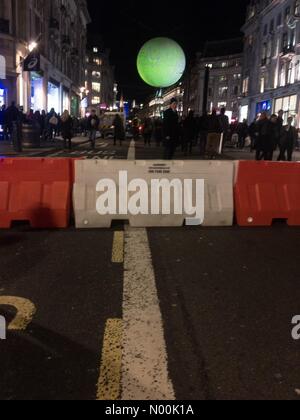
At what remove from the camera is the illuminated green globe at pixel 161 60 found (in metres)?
14.6

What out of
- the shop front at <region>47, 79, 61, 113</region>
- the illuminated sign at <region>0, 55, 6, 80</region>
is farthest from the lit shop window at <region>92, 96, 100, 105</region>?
the illuminated sign at <region>0, 55, 6, 80</region>

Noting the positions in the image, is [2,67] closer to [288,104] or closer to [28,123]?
[28,123]

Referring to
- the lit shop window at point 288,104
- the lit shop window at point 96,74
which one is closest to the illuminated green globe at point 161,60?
the lit shop window at point 288,104

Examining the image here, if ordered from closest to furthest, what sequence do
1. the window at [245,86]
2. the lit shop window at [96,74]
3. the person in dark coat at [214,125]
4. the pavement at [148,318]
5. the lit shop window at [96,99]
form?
the pavement at [148,318] → the person in dark coat at [214,125] → the window at [245,86] → the lit shop window at [96,99] → the lit shop window at [96,74]

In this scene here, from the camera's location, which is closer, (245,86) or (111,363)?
(111,363)

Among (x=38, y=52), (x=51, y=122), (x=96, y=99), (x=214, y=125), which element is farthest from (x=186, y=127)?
(x=96, y=99)

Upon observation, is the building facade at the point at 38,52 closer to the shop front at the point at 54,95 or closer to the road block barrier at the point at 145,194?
the shop front at the point at 54,95

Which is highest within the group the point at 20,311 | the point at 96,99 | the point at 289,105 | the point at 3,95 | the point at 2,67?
the point at 96,99

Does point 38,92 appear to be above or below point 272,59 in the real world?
below

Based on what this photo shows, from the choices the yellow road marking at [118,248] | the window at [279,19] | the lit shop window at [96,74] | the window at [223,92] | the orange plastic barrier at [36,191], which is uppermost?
the lit shop window at [96,74]

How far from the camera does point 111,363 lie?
10.1 ft

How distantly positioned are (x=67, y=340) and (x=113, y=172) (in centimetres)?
380

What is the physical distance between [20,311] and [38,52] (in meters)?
26.6
